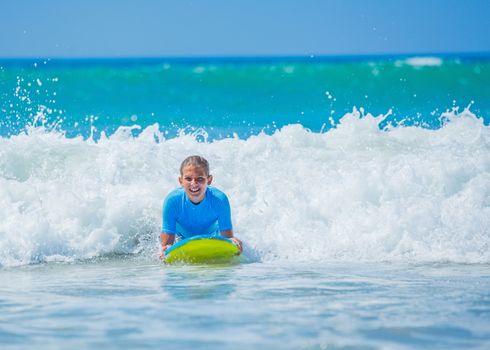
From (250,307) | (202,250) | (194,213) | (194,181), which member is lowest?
(250,307)

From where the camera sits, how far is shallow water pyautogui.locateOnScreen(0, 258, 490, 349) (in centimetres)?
384

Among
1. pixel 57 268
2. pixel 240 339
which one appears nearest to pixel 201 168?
pixel 57 268

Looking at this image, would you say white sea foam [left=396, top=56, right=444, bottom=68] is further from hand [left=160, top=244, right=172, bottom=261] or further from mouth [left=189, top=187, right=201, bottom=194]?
hand [left=160, top=244, right=172, bottom=261]

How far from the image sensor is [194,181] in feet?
21.5

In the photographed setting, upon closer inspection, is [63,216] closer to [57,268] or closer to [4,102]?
[57,268]

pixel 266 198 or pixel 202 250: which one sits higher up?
pixel 266 198

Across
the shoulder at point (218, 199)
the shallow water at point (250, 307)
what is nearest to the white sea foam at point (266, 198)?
the shoulder at point (218, 199)

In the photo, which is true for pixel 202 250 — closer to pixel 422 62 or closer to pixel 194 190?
pixel 194 190

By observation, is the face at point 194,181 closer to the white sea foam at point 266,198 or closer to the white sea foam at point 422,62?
the white sea foam at point 266,198

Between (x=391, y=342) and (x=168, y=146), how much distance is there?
21.8 ft

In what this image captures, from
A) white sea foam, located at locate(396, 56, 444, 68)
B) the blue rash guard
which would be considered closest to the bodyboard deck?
the blue rash guard

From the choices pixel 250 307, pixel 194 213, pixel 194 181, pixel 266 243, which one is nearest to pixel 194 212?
pixel 194 213

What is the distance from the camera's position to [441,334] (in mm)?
3895

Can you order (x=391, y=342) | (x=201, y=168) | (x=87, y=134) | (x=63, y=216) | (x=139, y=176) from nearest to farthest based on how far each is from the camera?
1. (x=391, y=342)
2. (x=201, y=168)
3. (x=63, y=216)
4. (x=139, y=176)
5. (x=87, y=134)
